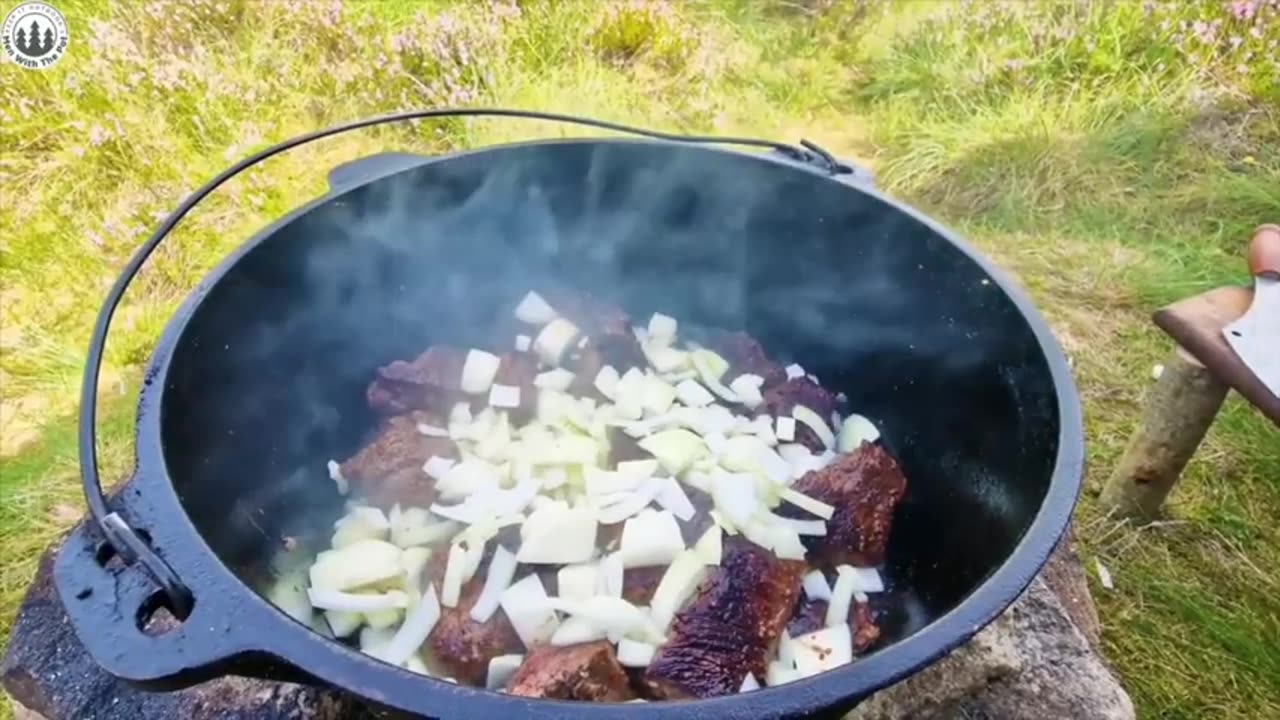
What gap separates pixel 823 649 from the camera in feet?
6.12

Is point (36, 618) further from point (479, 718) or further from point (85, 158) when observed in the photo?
point (85, 158)

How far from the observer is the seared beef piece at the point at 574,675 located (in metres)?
1.55

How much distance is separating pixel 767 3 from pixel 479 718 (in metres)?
5.54

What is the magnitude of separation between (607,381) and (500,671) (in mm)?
914

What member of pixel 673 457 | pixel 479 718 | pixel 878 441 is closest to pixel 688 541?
pixel 673 457

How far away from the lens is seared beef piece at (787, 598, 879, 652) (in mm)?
1912

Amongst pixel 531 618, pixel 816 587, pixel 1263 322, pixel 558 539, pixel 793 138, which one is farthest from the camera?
pixel 793 138

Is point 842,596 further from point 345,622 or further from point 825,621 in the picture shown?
point 345,622

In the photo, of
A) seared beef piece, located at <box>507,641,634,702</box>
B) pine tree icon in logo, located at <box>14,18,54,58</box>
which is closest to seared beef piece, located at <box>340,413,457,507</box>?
seared beef piece, located at <box>507,641,634,702</box>

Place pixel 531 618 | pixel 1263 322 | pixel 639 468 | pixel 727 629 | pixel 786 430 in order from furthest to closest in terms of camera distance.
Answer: pixel 1263 322 < pixel 786 430 < pixel 639 468 < pixel 531 618 < pixel 727 629

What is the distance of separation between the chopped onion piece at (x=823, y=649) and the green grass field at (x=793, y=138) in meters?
1.46

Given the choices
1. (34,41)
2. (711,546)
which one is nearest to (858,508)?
(711,546)

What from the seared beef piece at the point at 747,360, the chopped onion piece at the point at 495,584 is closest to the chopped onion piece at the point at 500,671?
the chopped onion piece at the point at 495,584

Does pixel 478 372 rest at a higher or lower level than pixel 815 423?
higher
